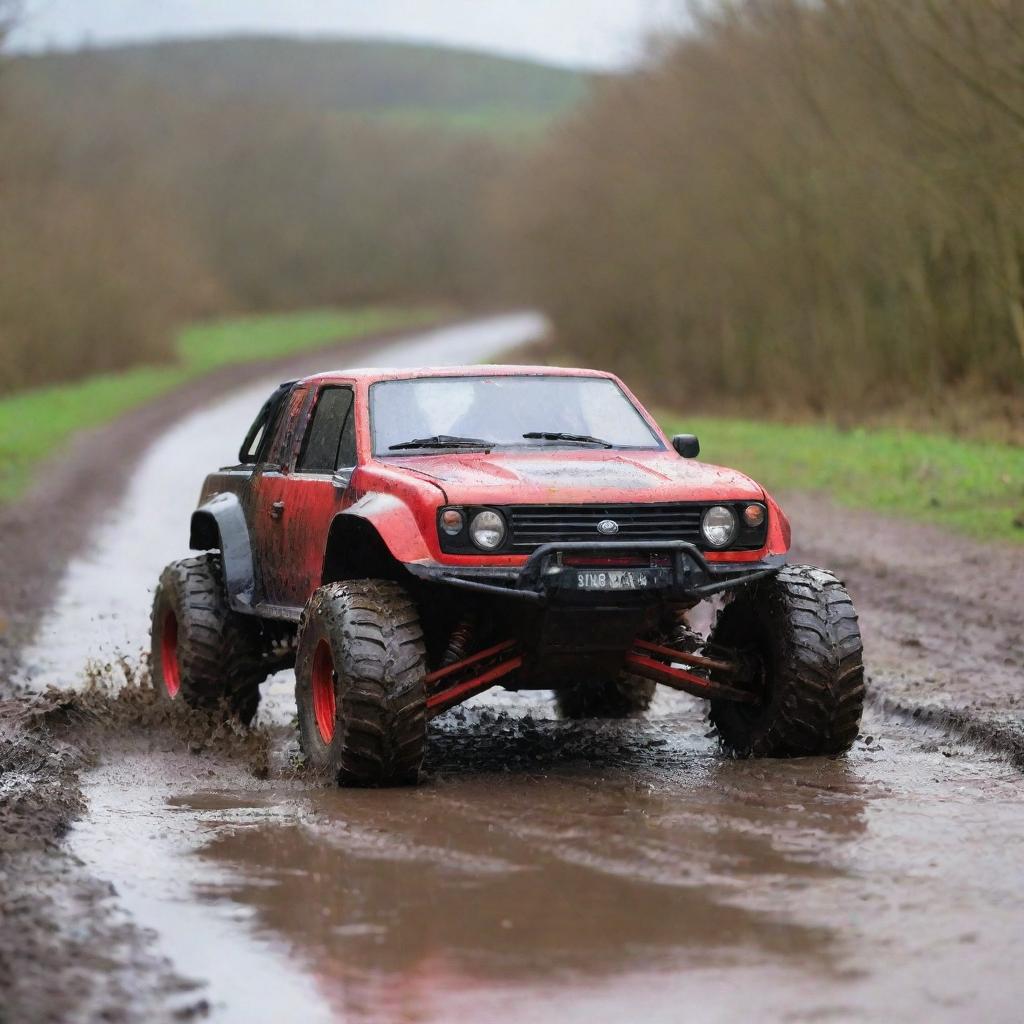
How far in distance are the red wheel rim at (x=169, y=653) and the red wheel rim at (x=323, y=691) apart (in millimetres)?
2061

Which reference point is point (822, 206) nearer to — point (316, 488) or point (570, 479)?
point (316, 488)

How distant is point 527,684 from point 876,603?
5215mm

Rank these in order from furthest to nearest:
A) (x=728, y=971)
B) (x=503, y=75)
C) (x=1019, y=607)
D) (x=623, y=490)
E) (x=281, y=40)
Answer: (x=503, y=75) < (x=281, y=40) < (x=1019, y=607) < (x=623, y=490) < (x=728, y=971)

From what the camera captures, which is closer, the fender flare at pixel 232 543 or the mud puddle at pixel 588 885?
the mud puddle at pixel 588 885

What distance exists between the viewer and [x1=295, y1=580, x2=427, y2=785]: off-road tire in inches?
272

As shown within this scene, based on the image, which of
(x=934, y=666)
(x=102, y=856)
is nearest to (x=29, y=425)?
(x=934, y=666)

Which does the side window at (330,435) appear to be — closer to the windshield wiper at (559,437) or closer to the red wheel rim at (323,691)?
the windshield wiper at (559,437)

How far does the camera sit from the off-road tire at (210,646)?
8.96 m

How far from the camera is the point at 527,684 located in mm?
7512

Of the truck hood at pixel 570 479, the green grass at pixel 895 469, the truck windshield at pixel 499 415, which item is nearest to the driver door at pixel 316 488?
the truck windshield at pixel 499 415

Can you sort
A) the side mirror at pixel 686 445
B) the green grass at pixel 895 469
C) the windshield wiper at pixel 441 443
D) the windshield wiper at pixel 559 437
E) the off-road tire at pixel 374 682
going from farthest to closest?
the green grass at pixel 895 469, the side mirror at pixel 686 445, the windshield wiper at pixel 559 437, the windshield wiper at pixel 441 443, the off-road tire at pixel 374 682

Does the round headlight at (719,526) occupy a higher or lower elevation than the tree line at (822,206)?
lower

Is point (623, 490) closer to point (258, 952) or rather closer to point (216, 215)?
point (258, 952)

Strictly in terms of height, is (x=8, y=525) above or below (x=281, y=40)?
below
